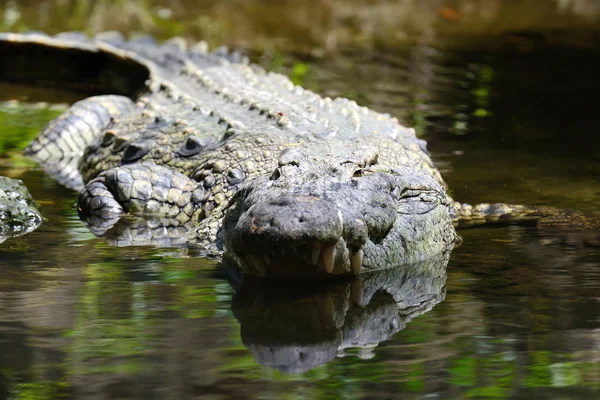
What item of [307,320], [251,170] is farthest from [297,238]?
[251,170]

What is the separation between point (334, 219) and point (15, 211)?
2.23m

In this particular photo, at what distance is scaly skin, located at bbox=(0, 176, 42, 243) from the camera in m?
5.27

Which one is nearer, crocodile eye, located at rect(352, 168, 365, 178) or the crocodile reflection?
the crocodile reflection

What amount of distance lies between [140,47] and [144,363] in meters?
6.41

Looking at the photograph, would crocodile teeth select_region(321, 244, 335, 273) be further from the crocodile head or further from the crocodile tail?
the crocodile tail

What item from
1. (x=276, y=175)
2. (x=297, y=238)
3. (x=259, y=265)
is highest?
Answer: (x=276, y=175)

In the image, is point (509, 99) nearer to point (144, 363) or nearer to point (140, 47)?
point (140, 47)

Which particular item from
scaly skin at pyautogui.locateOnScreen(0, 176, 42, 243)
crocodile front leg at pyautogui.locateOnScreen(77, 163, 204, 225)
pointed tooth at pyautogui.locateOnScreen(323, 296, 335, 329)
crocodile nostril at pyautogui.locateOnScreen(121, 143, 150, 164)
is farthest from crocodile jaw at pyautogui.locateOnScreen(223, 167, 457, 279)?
crocodile nostril at pyautogui.locateOnScreen(121, 143, 150, 164)

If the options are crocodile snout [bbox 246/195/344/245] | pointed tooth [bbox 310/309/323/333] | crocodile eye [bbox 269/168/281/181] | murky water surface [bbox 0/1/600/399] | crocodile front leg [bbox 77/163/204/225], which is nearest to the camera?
murky water surface [bbox 0/1/600/399]

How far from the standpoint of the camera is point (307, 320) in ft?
12.6

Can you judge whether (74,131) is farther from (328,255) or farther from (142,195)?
(328,255)

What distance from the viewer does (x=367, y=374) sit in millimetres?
3246

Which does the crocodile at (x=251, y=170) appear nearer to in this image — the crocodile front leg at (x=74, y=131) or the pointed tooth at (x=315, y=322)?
the crocodile front leg at (x=74, y=131)

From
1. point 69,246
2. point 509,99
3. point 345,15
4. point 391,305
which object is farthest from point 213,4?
point 391,305
